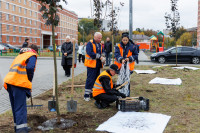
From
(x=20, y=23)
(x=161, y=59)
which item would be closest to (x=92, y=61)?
(x=161, y=59)

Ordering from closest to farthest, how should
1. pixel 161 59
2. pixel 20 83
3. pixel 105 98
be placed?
pixel 20 83 < pixel 105 98 < pixel 161 59

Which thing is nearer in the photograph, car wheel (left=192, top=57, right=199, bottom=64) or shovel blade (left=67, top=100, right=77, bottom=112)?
shovel blade (left=67, top=100, right=77, bottom=112)

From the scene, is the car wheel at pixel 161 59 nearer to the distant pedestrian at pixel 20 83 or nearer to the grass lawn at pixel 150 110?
the grass lawn at pixel 150 110

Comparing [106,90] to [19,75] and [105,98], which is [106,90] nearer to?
[105,98]

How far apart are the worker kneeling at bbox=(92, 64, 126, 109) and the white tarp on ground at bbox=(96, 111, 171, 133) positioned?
58 cm

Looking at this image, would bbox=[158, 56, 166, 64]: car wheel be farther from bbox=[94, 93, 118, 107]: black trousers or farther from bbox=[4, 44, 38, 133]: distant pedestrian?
bbox=[4, 44, 38, 133]: distant pedestrian

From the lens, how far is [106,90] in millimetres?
5953

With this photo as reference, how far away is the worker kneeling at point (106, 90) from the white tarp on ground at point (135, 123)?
0.58 m

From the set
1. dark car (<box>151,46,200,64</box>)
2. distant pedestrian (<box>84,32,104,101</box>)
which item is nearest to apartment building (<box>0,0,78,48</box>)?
dark car (<box>151,46,200,64</box>)

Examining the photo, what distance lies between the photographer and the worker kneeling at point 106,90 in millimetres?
5891

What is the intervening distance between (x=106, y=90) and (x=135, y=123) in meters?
1.29

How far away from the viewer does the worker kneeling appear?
5.89 metres

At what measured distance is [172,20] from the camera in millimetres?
18875


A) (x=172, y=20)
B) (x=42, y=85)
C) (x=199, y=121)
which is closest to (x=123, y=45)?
(x=199, y=121)
